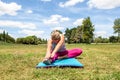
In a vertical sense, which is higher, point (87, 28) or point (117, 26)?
point (117, 26)

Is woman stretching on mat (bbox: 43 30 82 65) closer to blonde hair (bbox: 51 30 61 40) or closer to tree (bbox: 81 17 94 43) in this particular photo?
blonde hair (bbox: 51 30 61 40)

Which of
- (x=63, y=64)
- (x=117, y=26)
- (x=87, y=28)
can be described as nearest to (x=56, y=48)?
(x=63, y=64)

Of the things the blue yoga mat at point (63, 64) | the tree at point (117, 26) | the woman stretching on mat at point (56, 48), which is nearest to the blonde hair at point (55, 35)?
the woman stretching on mat at point (56, 48)

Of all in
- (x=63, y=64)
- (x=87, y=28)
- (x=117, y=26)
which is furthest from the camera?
(x=117, y=26)

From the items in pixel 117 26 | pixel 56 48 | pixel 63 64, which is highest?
pixel 117 26

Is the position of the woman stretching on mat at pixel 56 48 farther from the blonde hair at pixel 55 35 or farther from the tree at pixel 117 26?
the tree at pixel 117 26

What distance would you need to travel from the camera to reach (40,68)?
383 inches

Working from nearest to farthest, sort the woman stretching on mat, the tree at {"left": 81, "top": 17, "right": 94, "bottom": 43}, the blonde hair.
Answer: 1. the woman stretching on mat
2. the blonde hair
3. the tree at {"left": 81, "top": 17, "right": 94, "bottom": 43}

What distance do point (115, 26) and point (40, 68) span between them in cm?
9975

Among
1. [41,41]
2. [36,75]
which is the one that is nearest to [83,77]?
[36,75]

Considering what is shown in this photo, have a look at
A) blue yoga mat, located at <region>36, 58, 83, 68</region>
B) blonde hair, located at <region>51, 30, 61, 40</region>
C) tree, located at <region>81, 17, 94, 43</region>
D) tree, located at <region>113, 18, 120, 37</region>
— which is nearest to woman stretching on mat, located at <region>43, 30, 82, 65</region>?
blonde hair, located at <region>51, 30, 61, 40</region>

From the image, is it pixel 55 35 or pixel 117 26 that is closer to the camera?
pixel 55 35

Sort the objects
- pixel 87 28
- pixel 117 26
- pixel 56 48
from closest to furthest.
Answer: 1. pixel 56 48
2. pixel 87 28
3. pixel 117 26

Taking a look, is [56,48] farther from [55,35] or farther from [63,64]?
[63,64]
